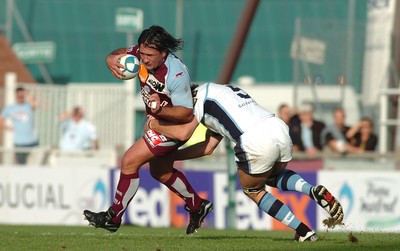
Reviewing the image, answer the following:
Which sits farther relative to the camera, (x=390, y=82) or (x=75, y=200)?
(x=390, y=82)

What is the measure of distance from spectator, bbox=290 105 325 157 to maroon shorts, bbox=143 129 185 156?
959cm

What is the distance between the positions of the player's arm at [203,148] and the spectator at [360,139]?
379 inches

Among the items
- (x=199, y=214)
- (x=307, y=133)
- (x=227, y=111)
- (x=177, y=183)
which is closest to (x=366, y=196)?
(x=307, y=133)

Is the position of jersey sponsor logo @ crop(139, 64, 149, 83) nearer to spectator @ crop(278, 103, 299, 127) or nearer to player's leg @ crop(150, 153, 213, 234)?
player's leg @ crop(150, 153, 213, 234)

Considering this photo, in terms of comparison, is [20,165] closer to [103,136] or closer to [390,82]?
[103,136]

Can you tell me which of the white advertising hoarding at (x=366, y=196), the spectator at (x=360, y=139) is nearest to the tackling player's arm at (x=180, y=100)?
the white advertising hoarding at (x=366, y=196)

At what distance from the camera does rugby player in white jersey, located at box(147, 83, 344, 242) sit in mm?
10977

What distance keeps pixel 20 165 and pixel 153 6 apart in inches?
439

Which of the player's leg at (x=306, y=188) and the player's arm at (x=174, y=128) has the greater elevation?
the player's arm at (x=174, y=128)

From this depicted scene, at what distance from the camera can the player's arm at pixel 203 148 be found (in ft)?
38.7

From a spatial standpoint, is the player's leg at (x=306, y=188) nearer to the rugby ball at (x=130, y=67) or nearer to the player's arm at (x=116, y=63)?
the rugby ball at (x=130, y=67)

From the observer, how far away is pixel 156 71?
11.3m

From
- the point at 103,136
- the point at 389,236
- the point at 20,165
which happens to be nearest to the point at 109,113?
the point at 103,136

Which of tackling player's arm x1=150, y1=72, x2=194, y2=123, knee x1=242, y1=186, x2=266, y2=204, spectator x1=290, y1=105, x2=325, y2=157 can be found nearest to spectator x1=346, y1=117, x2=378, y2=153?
spectator x1=290, y1=105, x2=325, y2=157
